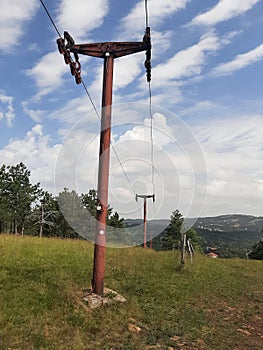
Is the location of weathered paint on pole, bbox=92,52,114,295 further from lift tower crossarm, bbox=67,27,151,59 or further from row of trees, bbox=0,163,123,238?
row of trees, bbox=0,163,123,238

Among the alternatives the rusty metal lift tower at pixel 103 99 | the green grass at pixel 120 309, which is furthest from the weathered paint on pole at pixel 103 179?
the green grass at pixel 120 309

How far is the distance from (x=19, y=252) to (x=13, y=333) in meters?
9.07

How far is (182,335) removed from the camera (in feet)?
27.2

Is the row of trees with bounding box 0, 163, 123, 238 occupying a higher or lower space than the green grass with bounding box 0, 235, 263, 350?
higher

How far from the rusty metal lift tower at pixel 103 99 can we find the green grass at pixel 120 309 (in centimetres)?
115

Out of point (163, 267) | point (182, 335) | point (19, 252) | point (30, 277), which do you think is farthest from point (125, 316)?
point (163, 267)

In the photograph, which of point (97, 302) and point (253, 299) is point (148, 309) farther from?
point (253, 299)

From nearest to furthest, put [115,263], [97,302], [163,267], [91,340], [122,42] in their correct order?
[91,340], [97,302], [122,42], [115,263], [163,267]

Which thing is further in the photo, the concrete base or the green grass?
the concrete base

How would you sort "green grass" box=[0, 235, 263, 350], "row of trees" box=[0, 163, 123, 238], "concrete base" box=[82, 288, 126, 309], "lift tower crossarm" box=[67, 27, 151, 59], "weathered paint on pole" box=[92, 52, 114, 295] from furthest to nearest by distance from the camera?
"row of trees" box=[0, 163, 123, 238]
"lift tower crossarm" box=[67, 27, 151, 59]
"weathered paint on pole" box=[92, 52, 114, 295]
"concrete base" box=[82, 288, 126, 309]
"green grass" box=[0, 235, 263, 350]

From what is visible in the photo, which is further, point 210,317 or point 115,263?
point 115,263

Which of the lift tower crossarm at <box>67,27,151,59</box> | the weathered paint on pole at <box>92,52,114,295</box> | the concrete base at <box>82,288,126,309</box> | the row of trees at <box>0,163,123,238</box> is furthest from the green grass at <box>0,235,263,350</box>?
the row of trees at <box>0,163,123,238</box>

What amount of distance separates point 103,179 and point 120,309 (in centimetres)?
398

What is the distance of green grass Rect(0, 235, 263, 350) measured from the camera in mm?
7375
